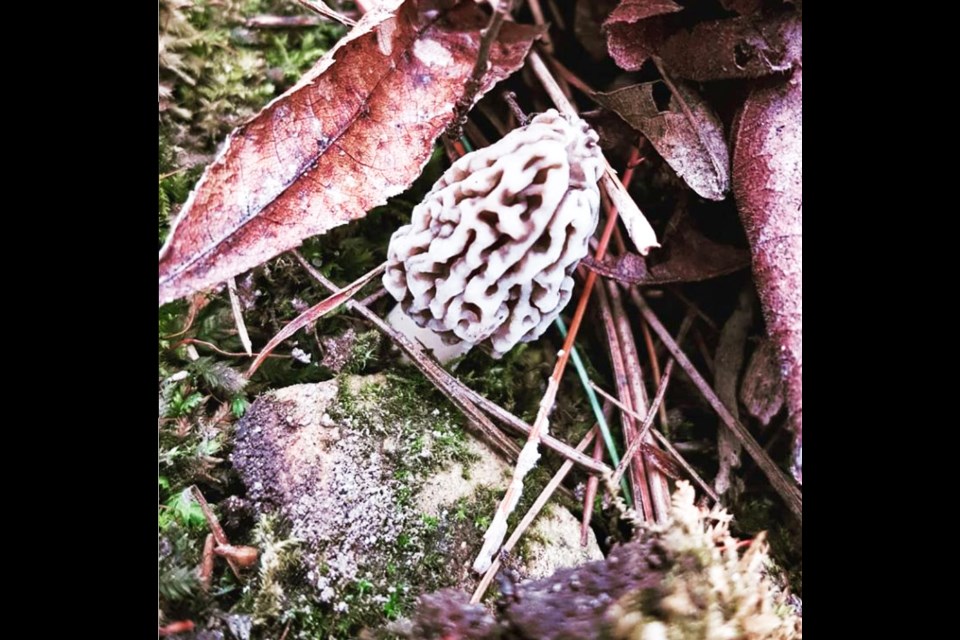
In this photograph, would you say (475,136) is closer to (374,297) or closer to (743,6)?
(374,297)

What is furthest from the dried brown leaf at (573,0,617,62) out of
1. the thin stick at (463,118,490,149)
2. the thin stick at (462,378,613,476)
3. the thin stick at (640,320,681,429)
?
the thin stick at (462,378,613,476)

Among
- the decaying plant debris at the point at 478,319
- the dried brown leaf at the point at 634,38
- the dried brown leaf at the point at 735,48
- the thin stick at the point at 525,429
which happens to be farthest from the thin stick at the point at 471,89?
the thin stick at the point at 525,429

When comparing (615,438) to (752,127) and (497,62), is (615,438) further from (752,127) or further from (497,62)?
(497,62)

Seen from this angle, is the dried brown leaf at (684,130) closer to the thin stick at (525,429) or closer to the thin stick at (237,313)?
the thin stick at (525,429)

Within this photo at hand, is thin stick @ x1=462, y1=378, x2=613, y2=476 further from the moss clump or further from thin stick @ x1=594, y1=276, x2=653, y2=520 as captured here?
the moss clump

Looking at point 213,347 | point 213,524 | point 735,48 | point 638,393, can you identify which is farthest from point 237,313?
point 735,48
